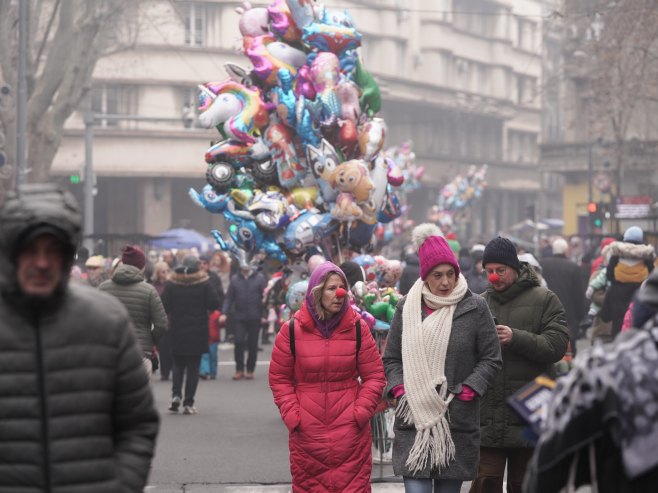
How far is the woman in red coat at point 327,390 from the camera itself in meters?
7.58

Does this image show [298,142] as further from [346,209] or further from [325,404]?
[325,404]

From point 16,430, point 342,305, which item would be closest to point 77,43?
point 342,305

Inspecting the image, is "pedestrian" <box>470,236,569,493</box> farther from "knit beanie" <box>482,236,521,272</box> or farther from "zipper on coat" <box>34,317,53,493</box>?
"zipper on coat" <box>34,317,53,493</box>

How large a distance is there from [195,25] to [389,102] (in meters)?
14.0

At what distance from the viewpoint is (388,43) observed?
67438 mm

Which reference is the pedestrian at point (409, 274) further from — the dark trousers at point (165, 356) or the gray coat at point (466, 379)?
the gray coat at point (466, 379)

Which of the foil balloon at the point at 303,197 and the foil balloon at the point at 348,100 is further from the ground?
the foil balloon at the point at 348,100

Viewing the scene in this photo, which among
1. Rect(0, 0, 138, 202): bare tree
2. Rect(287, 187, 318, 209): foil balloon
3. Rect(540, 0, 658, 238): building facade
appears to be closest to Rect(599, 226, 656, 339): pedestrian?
Rect(287, 187, 318, 209): foil balloon

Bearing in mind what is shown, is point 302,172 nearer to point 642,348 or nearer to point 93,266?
point 93,266

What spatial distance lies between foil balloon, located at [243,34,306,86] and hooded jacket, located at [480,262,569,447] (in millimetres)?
7942

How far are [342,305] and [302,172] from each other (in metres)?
7.79

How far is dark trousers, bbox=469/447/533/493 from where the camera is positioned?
744 centimetres

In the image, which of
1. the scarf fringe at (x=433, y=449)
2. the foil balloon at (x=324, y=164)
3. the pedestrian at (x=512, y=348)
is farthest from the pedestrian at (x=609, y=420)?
the foil balloon at (x=324, y=164)

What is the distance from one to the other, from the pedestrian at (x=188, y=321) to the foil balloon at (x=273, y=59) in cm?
216
